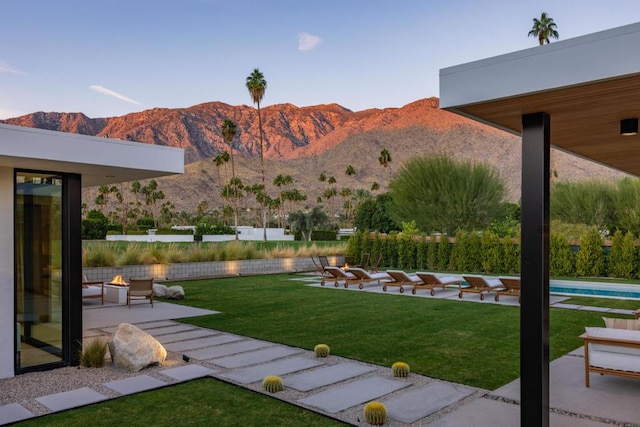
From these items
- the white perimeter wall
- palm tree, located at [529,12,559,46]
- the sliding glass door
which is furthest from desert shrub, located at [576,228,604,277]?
palm tree, located at [529,12,559,46]

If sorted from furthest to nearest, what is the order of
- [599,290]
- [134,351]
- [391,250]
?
[391,250] → [599,290] → [134,351]

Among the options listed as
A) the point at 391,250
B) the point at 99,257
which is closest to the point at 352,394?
the point at 99,257

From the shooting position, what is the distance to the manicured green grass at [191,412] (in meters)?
4.60

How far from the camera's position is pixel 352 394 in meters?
5.32

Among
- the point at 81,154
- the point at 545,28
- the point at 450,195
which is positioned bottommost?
the point at 81,154

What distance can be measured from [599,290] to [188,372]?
1223 centimetres

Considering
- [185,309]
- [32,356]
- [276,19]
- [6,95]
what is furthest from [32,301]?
[6,95]

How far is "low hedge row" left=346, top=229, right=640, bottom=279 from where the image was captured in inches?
691

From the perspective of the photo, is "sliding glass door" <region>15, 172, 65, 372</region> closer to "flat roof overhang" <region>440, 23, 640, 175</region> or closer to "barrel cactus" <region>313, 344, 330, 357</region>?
"barrel cactus" <region>313, 344, 330, 357</region>

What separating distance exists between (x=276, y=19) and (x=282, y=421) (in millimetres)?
62193

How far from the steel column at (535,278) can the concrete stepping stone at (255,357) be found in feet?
12.1

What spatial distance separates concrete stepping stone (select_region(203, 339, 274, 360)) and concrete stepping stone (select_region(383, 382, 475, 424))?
9.26 feet

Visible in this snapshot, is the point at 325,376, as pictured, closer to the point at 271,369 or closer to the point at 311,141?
the point at 271,369

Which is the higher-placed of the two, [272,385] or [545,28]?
[545,28]
